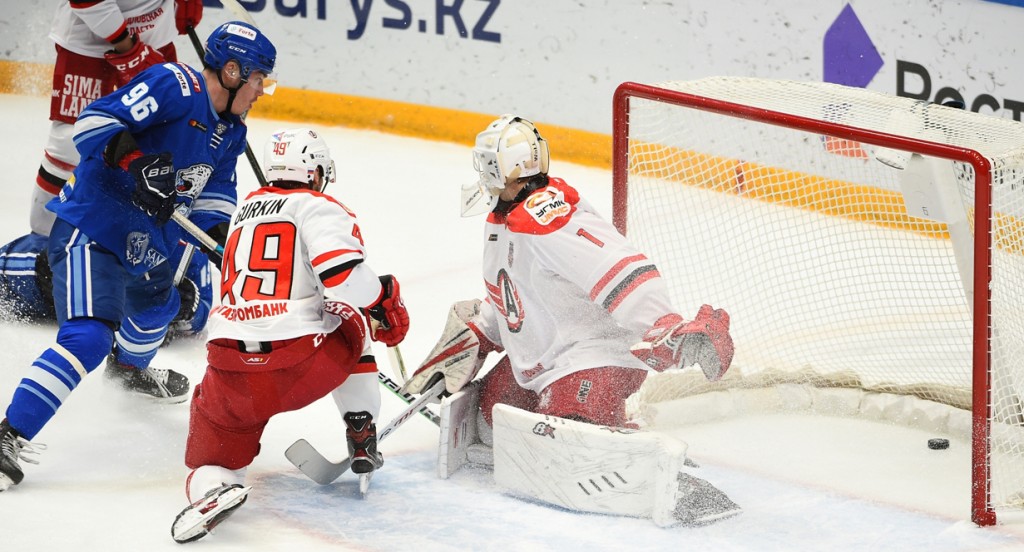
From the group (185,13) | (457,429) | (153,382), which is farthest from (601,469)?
(185,13)

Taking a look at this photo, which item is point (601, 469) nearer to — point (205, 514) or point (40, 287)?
point (205, 514)

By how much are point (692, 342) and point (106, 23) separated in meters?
2.41

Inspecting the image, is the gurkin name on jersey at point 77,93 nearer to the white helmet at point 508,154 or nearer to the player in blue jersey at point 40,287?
the player in blue jersey at point 40,287

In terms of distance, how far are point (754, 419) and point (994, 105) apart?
1773 millimetres

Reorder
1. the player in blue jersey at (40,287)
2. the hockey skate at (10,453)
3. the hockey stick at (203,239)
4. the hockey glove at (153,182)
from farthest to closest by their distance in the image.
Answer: the player in blue jersey at (40,287) → the hockey stick at (203,239) → the hockey glove at (153,182) → the hockey skate at (10,453)

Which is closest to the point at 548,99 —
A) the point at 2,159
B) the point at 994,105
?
the point at 994,105

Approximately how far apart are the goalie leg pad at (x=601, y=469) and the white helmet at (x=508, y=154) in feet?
1.71

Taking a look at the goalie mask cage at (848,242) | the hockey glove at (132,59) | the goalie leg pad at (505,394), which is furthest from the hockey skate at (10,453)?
the hockey glove at (132,59)

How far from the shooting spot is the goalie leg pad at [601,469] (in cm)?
293

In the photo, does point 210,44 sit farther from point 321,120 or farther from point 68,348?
point 321,120

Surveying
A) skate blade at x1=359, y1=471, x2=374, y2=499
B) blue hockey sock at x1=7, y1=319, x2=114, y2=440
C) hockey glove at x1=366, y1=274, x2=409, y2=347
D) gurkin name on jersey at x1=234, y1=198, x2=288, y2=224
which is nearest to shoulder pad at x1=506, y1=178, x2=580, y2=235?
hockey glove at x1=366, y1=274, x2=409, y2=347

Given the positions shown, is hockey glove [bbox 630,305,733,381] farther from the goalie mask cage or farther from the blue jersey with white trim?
the blue jersey with white trim

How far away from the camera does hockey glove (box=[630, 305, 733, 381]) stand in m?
2.93

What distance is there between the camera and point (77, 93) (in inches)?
178
